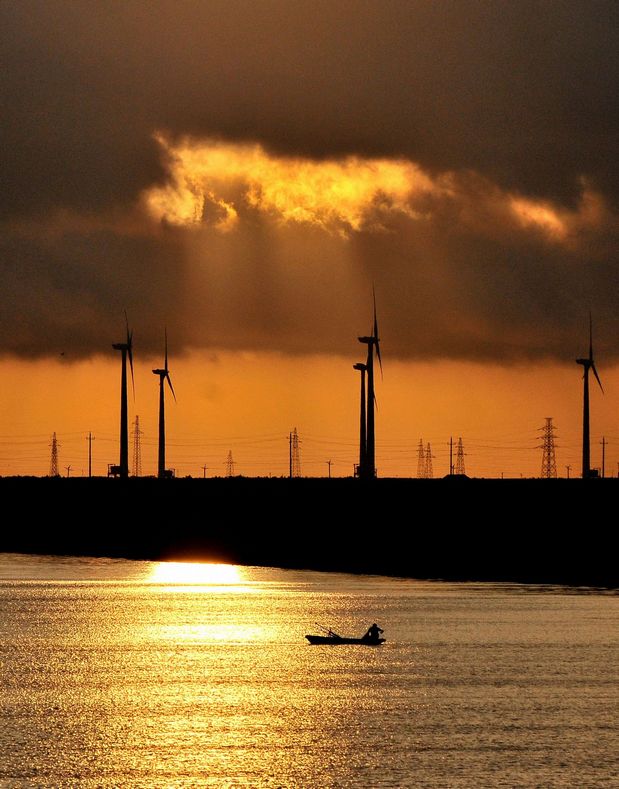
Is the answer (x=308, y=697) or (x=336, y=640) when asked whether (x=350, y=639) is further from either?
(x=308, y=697)

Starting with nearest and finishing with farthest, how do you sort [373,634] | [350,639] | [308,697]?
[308,697], [373,634], [350,639]

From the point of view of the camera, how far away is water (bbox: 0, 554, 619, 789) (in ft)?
206

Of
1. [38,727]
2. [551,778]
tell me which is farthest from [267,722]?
[551,778]

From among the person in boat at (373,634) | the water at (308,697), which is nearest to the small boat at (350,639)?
the person in boat at (373,634)

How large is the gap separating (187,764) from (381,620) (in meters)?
70.9

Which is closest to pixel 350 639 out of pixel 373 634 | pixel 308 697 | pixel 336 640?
pixel 336 640

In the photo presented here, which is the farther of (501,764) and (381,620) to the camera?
(381,620)

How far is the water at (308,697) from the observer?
62.8 m

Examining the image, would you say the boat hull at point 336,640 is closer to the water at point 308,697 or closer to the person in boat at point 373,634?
the person in boat at point 373,634

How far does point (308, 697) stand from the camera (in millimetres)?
82375

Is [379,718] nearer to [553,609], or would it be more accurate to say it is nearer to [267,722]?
[267,722]

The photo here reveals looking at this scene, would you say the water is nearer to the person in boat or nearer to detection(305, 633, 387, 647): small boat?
the person in boat

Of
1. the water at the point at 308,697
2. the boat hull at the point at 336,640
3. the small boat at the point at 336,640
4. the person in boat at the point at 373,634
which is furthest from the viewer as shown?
the boat hull at the point at 336,640

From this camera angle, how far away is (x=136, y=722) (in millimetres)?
73562
